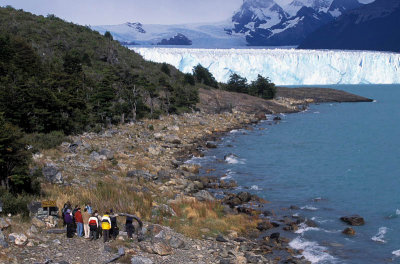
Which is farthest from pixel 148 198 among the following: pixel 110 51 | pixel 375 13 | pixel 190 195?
pixel 375 13

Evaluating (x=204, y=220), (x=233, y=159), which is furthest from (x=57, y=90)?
(x=204, y=220)

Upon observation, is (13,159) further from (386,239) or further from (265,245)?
(386,239)

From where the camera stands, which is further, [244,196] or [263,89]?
[263,89]

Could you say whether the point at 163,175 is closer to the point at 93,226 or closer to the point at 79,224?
the point at 79,224

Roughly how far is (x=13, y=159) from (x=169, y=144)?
1948 cm

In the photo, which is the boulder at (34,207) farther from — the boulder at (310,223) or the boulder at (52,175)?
the boulder at (310,223)

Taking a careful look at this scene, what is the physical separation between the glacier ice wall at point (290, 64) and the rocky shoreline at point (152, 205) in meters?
57.6

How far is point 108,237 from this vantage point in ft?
42.9

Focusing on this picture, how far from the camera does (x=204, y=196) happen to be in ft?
67.8

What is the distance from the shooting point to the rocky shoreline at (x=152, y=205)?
12.4m

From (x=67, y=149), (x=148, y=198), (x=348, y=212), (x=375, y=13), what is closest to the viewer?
(x=148, y=198)

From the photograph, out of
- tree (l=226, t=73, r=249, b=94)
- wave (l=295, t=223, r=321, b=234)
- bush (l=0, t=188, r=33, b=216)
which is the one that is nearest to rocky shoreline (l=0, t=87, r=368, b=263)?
wave (l=295, t=223, r=321, b=234)

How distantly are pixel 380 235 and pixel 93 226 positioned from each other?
11920 millimetres

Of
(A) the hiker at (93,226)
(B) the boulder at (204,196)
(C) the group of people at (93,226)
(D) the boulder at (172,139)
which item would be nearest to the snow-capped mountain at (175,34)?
(D) the boulder at (172,139)
